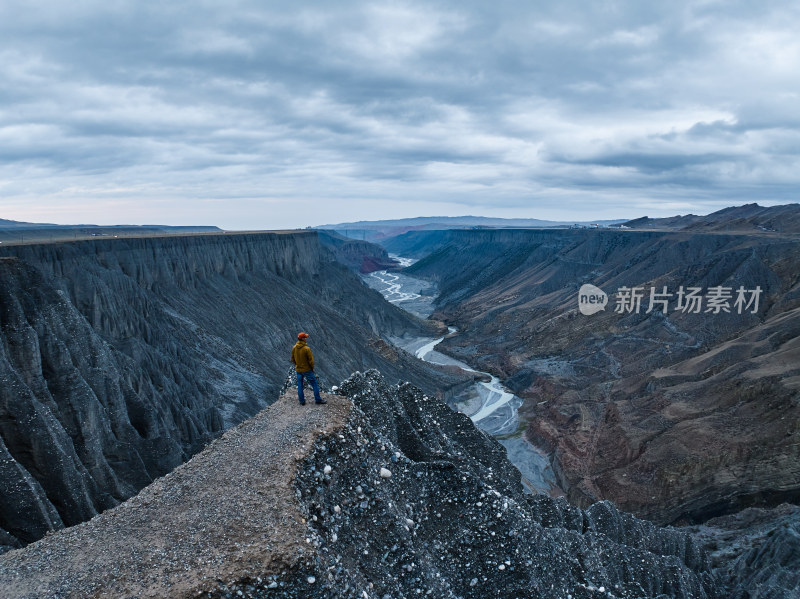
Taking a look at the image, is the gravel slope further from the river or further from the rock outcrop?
the river

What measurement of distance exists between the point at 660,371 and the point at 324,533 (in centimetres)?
3541

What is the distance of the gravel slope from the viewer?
23.4 ft

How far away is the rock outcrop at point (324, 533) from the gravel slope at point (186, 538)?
19mm

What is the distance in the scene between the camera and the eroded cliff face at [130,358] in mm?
15281

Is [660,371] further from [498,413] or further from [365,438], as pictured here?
[365,438]

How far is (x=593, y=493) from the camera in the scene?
2764 centimetres

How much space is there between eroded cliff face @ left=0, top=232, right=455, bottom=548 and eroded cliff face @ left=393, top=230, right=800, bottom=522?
470 inches

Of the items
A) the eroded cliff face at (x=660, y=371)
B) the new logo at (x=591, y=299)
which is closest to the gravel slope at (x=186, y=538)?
the eroded cliff face at (x=660, y=371)

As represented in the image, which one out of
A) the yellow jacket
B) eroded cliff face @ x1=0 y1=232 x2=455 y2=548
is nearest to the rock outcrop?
the yellow jacket

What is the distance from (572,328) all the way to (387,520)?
155 feet

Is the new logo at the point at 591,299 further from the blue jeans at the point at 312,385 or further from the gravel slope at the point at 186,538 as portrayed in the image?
the gravel slope at the point at 186,538

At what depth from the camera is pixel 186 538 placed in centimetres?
781

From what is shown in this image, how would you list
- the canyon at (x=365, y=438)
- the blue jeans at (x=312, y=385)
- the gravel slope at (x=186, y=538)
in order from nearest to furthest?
1. the gravel slope at (x=186, y=538)
2. the canyon at (x=365, y=438)
3. the blue jeans at (x=312, y=385)

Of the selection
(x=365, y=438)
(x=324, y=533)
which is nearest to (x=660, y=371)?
(x=365, y=438)
